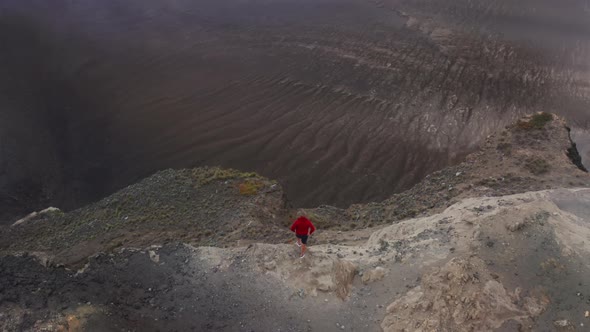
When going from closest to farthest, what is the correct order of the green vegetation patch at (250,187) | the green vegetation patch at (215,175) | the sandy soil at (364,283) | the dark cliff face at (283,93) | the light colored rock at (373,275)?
1. the sandy soil at (364,283)
2. the light colored rock at (373,275)
3. the green vegetation patch at (250,187)
4. the green vegetation patch at (215,175)
5. the dark cliff face at (283,93)

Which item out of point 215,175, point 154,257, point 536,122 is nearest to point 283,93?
point 215,175

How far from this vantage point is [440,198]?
16203 mm

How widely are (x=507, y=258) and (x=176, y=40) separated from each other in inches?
1363

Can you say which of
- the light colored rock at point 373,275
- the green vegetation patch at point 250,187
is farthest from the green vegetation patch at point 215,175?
the light colored rock at point 373,275

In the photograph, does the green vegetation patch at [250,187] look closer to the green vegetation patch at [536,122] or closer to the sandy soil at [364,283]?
the sandy soil at [364,283]

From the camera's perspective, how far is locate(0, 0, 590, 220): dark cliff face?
977 inches

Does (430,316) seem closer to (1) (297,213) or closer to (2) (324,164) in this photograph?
(1) (297,213)

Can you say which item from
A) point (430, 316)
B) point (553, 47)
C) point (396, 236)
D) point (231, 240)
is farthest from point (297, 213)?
point (553, 47)

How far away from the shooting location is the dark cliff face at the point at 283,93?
81.5 feet

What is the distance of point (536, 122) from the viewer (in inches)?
762

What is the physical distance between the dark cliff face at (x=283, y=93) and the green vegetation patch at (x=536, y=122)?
15.8 ft

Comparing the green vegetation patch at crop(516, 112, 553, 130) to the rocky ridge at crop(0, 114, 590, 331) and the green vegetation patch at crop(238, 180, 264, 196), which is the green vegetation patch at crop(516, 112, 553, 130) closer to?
the rocky ridge at crop(0, 114, 590, 331)

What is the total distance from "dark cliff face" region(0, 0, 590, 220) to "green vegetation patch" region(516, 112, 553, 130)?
190 inches

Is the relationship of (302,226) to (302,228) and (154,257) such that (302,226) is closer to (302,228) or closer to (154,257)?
(302,228)
